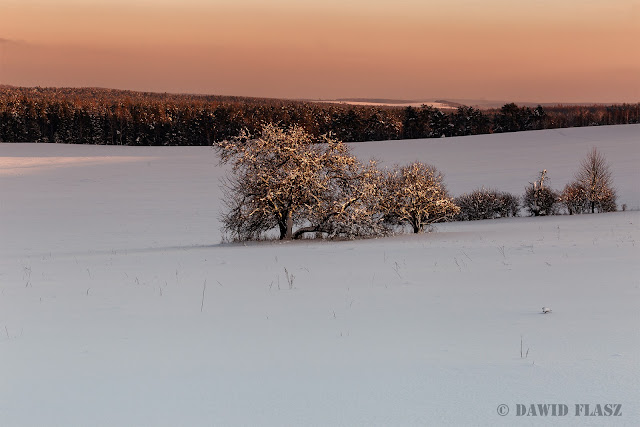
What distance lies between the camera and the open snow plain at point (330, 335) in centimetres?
608

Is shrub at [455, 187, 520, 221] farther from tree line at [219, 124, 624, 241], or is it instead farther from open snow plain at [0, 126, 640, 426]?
open snow plain at [0, 126, 640, 426]

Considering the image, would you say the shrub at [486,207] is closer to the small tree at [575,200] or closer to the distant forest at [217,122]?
the small tree at [575,200]

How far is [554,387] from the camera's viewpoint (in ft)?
20.4

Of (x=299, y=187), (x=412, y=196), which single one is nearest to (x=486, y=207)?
(x=412, y=196)

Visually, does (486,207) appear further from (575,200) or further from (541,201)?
(575,200)

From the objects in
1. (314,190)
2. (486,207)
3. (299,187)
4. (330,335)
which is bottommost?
(330,335)

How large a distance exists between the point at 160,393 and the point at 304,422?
Answer: 172 centimetres

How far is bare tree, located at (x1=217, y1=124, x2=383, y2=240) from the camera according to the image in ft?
81.7

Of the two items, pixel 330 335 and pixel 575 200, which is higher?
pixel 575 200

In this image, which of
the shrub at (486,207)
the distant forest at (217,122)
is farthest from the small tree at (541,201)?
the distant forest at (217,122)

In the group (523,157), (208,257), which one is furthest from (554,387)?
(523,157)

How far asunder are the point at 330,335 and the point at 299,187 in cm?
1682

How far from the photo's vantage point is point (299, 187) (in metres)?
25.3
